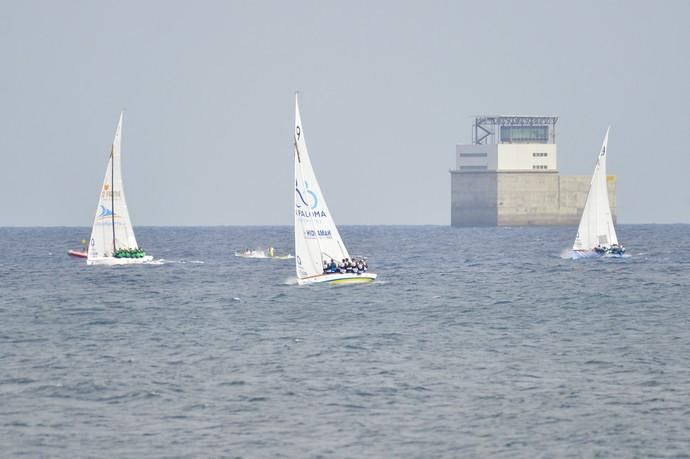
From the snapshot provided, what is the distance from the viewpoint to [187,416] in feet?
110

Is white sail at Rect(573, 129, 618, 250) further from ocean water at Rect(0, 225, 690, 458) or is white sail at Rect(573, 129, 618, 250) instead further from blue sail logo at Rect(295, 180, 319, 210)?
blue sail logo at Rect(295, 180, 319, 210)

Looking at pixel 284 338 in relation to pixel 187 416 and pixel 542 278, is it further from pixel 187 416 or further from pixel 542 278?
pixel 542 278

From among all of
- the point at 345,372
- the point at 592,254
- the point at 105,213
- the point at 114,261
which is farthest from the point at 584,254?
the point at 345,372

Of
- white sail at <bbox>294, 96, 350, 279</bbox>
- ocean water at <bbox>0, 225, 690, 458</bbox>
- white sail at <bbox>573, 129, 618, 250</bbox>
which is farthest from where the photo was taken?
white sail at <bbox>573, 129, 618, 250</bbox>

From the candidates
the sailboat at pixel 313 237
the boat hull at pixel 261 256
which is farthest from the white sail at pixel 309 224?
the boat hull at pixel 261 256

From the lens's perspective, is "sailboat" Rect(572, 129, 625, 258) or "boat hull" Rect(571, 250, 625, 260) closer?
"sailboat" Rect(572, 129, 625, 258)

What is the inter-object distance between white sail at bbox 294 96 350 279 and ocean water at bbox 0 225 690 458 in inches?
76.7

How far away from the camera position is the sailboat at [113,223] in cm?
9988

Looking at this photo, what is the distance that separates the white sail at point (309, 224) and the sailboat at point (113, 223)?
3002cm

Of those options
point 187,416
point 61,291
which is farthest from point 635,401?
point 61,291

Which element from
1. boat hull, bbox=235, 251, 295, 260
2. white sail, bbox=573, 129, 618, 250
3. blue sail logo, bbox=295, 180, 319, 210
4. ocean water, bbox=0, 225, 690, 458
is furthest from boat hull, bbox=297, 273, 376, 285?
boat hull, bbox=235, 251, 295, 260

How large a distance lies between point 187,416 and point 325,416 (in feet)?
11.2

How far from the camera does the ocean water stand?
3089cm

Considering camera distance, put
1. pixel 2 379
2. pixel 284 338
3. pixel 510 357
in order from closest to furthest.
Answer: pixel 2 379, pixel 510 357, pixel 284 338
